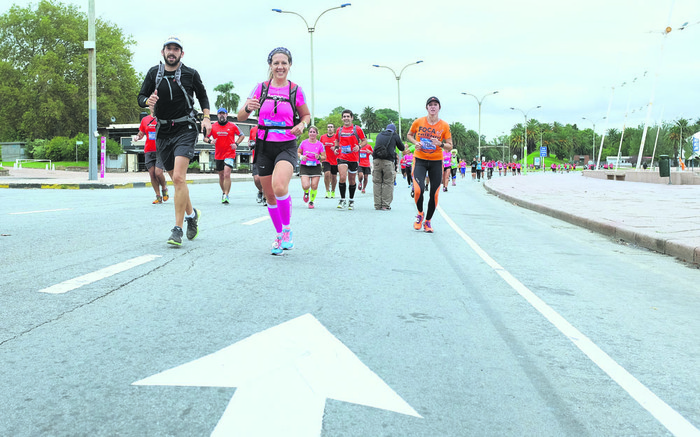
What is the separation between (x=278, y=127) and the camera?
6.23 m

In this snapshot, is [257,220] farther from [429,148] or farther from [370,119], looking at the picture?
[370,119]

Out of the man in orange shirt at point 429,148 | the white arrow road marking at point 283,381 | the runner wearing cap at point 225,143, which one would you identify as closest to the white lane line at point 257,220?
the man in orange shirt at point 429,148

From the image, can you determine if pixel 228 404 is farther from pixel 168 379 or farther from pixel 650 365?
pixel 650 365

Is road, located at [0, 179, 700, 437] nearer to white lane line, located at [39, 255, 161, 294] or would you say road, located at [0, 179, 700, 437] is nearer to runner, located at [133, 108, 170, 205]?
white lane line, located at [39, 255, 161, 294]

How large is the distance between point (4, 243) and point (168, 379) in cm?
464

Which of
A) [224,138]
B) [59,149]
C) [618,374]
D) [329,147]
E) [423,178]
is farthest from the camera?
[59,149]

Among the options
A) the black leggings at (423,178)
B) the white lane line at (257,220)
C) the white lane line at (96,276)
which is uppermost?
the black leggings at (423,178)

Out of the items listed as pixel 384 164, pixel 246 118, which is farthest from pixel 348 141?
pixel 246 118

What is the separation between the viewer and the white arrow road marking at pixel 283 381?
7.84 feet

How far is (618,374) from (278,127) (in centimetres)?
411

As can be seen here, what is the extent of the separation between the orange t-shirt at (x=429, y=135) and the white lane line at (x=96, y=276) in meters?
4.79

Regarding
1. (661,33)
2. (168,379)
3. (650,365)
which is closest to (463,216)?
(650,365)

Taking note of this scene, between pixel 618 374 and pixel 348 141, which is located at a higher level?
pixel 348 141

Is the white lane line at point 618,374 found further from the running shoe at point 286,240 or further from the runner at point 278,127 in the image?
the runner at point 278,127
